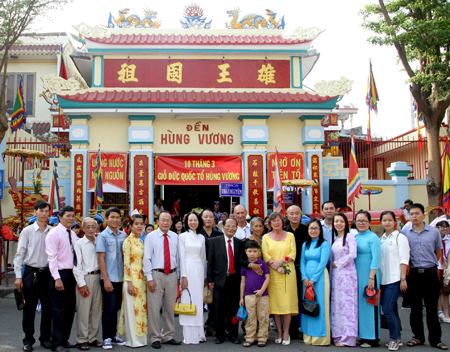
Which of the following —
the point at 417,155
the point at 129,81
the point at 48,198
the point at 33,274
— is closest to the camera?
the point at 33,274

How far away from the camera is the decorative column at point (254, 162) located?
11922 mm

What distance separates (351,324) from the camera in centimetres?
570

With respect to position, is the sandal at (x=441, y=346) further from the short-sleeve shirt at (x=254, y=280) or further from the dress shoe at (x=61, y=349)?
the dress shoe at (x=61, y=349)

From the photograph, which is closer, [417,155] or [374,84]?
[417,155]

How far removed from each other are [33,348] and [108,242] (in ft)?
5.21

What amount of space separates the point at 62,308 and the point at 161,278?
126cm

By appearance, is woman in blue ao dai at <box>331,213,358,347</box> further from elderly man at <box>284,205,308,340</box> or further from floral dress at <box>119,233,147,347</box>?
floral dress at <box>119,233,147,347</box>

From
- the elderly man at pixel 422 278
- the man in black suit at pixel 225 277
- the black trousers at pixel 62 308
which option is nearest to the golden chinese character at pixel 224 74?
the man in black suit at pixel 225 277

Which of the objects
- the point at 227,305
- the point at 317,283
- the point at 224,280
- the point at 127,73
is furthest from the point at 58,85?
the point at 317,283

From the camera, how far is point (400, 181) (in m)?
13.2

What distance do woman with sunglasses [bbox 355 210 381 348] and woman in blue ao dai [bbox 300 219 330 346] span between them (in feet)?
1.39

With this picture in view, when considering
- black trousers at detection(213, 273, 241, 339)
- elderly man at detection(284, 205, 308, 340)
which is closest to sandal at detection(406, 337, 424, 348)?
elderly man at detection(284, 205, 308, 340)

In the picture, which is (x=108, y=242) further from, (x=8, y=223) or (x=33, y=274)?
(x=8, y=223)

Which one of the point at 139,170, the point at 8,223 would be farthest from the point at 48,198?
→ the point at 139,170
